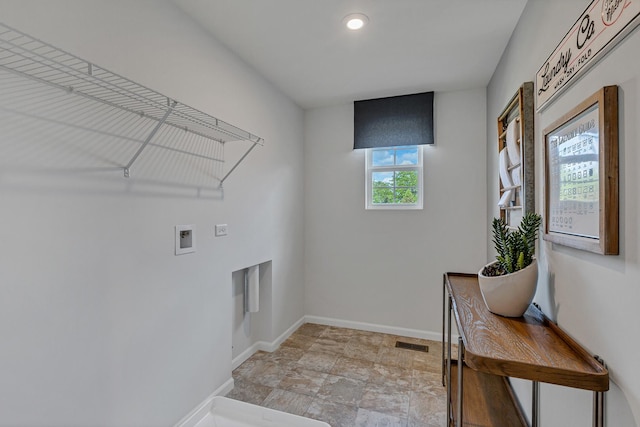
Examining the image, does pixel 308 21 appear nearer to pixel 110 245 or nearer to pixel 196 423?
pixel 110 245

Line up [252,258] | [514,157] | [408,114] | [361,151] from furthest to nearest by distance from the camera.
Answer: [361,151] < [408,114] < [252,258] < [514,157]

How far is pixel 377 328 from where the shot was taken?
3309mm

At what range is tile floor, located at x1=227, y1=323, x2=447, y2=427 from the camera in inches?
78.6

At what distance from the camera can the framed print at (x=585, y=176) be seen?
2.96 ft

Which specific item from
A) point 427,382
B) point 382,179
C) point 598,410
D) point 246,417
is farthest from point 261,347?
point 598,410

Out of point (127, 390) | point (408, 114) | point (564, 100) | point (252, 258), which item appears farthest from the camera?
point (408, 114)

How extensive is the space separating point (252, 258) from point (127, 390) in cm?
124

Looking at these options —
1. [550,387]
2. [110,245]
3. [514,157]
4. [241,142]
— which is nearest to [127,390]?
[110,245]

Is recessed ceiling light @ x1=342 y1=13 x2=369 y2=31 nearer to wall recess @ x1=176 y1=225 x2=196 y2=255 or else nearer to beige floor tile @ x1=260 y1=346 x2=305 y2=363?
wall recess @ x1=176 y1=225 x2=196 y2=255

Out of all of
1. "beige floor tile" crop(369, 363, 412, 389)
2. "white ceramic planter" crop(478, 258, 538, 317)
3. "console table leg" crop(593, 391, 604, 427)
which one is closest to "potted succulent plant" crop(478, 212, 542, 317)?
"white ceramic planter" crop(478, 258, 538, 317)

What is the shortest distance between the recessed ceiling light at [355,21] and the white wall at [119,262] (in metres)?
0.90

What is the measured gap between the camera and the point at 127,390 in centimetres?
151

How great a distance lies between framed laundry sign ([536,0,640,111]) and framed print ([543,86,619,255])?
14cm

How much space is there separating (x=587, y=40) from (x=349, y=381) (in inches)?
94.2
